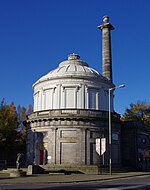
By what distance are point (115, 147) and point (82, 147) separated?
750 cm

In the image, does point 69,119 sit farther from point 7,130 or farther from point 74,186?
point 74,186

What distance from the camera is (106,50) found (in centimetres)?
6175

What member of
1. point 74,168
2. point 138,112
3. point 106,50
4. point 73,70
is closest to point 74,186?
point 74,168

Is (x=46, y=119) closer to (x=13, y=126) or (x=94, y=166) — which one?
(x=94, y=166)

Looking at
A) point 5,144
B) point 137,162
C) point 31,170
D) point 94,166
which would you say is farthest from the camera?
point 5,144

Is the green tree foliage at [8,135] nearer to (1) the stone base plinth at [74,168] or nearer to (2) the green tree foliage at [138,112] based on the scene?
(1) the stone base plinth at [74,168]

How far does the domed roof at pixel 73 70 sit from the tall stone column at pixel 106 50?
6279mm

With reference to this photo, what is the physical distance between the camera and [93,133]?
4462 centimetres

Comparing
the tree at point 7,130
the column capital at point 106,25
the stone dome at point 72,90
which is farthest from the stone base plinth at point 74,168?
the column capital at point 106,25

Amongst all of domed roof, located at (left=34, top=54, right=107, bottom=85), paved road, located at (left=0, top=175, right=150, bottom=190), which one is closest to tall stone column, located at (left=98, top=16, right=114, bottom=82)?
domed roof, located at (left=34, top=54, right=107, bottom=85)

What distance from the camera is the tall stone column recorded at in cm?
6056

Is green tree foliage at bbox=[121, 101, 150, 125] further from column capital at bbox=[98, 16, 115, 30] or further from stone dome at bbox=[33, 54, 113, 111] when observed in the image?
stone dome at bbox=[33, 54, 113, 111]

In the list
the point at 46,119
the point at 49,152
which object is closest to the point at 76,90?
the point at 46,119

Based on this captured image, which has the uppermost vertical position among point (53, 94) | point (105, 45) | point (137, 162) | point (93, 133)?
point (105, 45)
